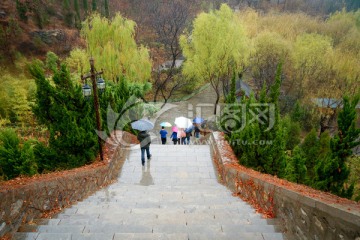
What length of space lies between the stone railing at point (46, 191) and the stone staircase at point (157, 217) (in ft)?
0.76

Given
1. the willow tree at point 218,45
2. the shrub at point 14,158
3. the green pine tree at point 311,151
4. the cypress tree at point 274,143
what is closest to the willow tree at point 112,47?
the willow tree at point 218,45

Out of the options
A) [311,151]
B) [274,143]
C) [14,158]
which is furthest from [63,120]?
[311,151]

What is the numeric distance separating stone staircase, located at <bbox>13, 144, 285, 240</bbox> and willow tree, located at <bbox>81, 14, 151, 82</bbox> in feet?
47.2

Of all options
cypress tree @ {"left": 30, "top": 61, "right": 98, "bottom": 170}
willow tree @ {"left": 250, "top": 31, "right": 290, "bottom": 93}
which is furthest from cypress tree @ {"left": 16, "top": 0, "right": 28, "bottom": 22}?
cypress tree @ {"left": 30, "top": 61, "right": 98, "bottom": 170}

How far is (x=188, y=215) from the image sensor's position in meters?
5.64

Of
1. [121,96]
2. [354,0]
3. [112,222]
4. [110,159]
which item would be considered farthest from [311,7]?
[112,222]

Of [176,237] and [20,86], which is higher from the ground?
[20,86]

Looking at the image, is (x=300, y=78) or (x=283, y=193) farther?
(x=300, y=78)

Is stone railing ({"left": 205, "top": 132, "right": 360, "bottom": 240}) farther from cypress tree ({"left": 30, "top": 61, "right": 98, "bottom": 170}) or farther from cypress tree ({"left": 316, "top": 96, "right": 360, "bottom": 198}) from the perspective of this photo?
cypress tree ({"left": 316, "top": 96, "right": 360, "bottom": 198})

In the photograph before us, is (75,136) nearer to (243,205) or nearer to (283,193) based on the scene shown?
(243,205)

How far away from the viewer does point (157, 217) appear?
5.54 metres

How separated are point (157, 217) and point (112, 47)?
1850cm

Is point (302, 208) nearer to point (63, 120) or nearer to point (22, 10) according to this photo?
point (63, 120)

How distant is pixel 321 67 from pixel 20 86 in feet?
81.7
